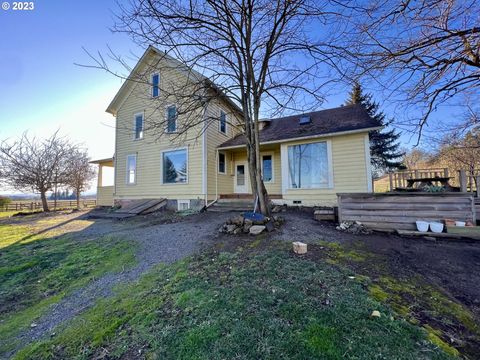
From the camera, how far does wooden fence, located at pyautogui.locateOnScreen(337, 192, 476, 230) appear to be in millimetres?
5242

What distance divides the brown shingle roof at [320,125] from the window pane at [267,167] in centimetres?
128

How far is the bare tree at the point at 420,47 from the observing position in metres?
4.10

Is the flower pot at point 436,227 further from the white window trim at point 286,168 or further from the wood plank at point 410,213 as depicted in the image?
the white window trim at point 286,168

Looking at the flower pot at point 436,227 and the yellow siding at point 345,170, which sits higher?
the yellow siding at point 345,170

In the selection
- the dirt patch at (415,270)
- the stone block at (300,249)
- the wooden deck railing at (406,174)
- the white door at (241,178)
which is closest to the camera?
the dirt patch at (415,270)

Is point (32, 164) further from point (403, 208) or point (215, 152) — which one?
point (403, 208)

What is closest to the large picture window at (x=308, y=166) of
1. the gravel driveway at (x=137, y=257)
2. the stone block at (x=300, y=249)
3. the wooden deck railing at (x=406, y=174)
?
the wooden deck railing at (x=406, y=174)

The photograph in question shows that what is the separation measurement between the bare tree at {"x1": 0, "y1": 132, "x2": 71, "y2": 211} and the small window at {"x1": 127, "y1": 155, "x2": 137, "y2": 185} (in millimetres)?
7852

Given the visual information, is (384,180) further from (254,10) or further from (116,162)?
(116,162)

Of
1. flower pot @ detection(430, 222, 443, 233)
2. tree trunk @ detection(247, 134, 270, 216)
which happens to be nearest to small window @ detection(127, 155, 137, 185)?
tree trunk @ detection(247, 134, 270, 216)

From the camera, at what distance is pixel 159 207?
1113 cm

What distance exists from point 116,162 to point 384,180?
76.7ft

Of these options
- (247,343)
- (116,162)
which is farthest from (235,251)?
(116,162)

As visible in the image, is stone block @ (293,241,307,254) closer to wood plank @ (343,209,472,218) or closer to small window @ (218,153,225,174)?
wood plank @ (343,209,472,218)
